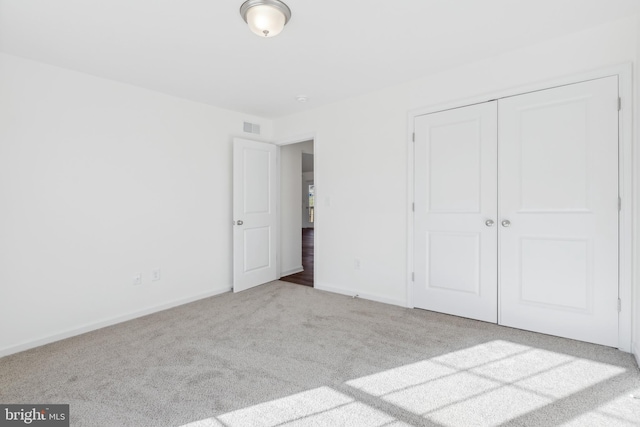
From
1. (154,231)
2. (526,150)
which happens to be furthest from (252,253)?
(526,150)

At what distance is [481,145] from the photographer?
9.58ft

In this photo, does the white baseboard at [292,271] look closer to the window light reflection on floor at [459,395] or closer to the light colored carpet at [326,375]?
the light colored carpet at [326,375]

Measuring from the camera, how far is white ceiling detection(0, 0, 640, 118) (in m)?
2.07

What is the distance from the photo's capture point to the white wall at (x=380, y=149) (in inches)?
100

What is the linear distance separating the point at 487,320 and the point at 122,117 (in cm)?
406

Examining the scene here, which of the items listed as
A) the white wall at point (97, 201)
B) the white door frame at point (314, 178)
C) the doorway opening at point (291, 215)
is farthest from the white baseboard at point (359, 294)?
the white wall at point (97, 201)

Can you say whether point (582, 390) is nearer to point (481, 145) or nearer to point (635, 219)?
point (635, 219)

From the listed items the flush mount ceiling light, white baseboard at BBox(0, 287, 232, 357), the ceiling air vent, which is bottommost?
white baseboard at BBox(0, 287, 232, 357)

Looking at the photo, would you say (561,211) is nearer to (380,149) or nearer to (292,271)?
(380,149)

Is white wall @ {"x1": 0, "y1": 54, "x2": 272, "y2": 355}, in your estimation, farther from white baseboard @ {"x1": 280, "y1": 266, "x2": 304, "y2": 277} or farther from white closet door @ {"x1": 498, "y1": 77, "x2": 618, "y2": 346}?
white closet door @ {"x1": 498, "y1": 77, "x2": 618, "y2": 346}

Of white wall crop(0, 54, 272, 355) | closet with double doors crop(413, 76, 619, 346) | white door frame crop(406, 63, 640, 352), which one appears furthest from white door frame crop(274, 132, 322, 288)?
white door frame crop(406, 63, 640, 352)

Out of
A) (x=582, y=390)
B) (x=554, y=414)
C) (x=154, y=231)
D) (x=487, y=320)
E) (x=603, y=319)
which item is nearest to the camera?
(x=554, y=414)

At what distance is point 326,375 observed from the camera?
205 cm

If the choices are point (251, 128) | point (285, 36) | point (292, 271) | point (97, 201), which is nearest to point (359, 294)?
point (292, 271)
